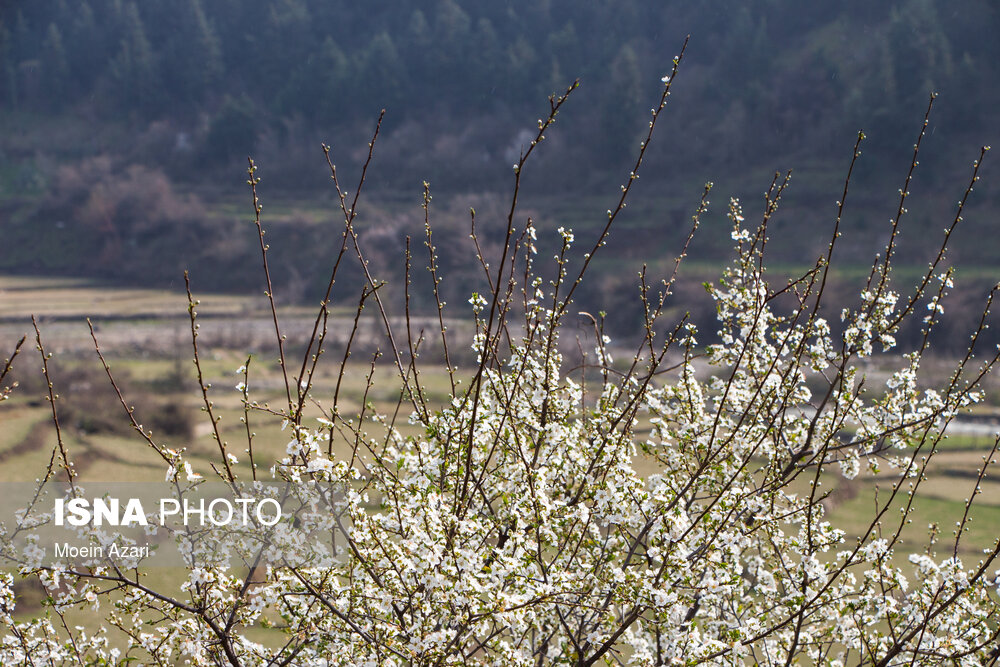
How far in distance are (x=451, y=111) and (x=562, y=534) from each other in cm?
5894

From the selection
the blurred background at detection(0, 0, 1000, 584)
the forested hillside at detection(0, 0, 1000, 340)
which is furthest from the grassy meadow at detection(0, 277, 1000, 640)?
the forested hillside at detection(0, 0, 1000, 340)

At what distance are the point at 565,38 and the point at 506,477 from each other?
191 ft

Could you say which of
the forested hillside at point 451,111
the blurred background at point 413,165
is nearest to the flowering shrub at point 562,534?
the blurred background at point 413,165

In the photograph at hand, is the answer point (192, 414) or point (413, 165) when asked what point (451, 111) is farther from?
point (192, 414)

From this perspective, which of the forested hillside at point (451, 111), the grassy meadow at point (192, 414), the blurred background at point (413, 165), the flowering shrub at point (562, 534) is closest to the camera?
the flowering shrub at point (562, 534)

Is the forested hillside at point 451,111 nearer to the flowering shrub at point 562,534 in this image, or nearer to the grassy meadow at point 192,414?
the grassy meadow at point 192,414

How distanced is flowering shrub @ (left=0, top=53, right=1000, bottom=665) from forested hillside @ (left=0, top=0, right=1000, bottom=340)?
3626 centimetres

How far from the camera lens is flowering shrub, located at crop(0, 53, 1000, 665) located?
2.67m

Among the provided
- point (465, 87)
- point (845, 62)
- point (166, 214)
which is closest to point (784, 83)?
point (845, 62)

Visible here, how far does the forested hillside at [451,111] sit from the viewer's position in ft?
140

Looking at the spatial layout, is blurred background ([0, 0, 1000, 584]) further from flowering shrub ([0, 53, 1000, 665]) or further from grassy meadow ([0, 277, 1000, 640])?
flowering shrub ([0, 53, 1000, 665])

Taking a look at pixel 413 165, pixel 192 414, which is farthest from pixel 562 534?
pixel 413 165

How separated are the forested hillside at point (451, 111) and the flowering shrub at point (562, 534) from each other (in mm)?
36263

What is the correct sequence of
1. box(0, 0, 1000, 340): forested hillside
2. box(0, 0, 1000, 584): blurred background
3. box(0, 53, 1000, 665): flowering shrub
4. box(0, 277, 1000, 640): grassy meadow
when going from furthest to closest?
box(0, 0, 1000, 340): forested hillside → box(0, 0, 1000, 584): blurred background → box(0, 277, 1000, 640): grassy meadow → box(0, 53, 1000, 665): flowering shrub
